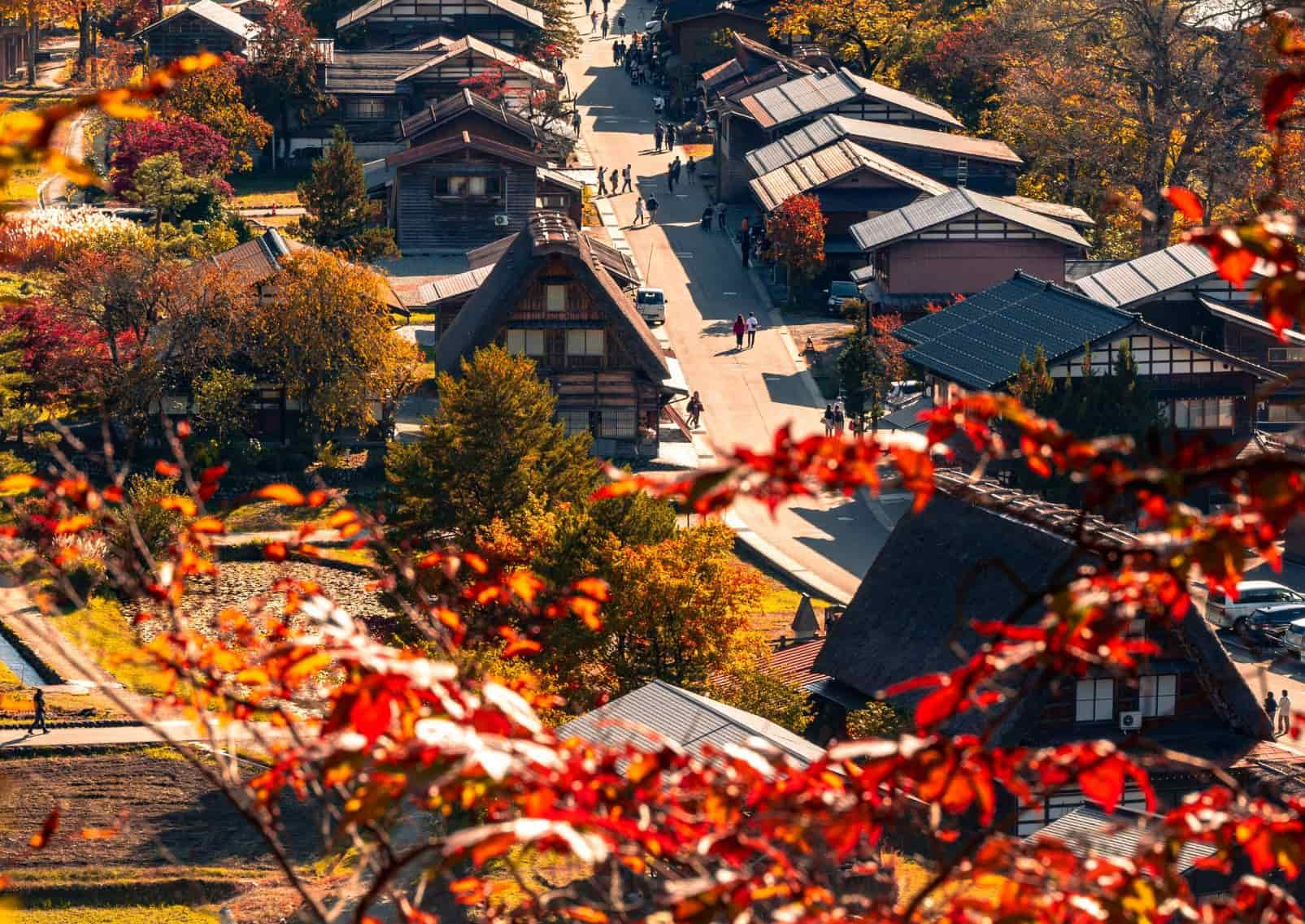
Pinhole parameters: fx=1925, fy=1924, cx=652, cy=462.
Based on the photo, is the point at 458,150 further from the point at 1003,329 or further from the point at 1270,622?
the point at 1270,622

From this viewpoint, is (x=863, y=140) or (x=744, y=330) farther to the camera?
(x=863, y=140)

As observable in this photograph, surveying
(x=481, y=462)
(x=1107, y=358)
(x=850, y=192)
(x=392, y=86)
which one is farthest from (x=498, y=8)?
(x=481, y=462)

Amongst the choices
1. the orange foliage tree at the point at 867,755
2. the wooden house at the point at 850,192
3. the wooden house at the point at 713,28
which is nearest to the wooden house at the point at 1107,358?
the wooden house at the point at 850,192

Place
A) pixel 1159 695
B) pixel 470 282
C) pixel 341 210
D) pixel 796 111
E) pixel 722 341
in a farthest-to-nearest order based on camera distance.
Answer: pixel 796 111, pixel 341 210, pixel 722 341, pixel 470 282, pixel 1159 695

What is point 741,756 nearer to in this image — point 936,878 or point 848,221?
point 936,878

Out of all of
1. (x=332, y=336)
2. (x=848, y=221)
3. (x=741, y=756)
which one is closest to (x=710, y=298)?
(x=848, y=221)

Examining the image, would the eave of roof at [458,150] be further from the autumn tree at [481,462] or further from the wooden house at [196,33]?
the autumn tree at [481,462]

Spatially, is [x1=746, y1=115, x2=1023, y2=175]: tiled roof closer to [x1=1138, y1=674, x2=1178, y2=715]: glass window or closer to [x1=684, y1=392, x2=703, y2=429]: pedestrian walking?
[x1=684, y1=392, x2=703, y2=429]: pedestrian walking
